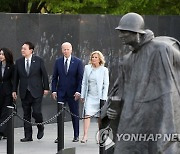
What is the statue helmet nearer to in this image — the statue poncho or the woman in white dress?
the statue poncho

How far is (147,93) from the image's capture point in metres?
7.68

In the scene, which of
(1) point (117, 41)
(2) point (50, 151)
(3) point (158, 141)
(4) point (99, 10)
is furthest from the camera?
(4) point (99, 10)

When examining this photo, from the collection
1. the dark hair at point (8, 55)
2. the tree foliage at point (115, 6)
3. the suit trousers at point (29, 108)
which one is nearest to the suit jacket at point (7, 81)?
the dark hair at point (8, 55)

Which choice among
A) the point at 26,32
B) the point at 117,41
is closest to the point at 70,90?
the point at 26,32

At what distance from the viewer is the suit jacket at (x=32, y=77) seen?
16.1m

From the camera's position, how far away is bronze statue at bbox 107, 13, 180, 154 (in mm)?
7605

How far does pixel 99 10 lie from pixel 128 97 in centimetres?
2028

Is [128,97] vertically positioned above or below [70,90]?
above

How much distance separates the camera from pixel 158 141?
7.46 m

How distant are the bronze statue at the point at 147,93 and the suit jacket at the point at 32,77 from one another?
327 inches

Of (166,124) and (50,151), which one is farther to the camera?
(50,151)

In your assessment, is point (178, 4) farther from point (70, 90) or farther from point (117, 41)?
point (70, 90)

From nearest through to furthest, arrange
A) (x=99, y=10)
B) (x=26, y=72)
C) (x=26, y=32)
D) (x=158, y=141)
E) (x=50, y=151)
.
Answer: (x=158, y=141) → (x=50, y=151) → (x=26, y=72) → (x=26, y=32) → (x=99, y=10)

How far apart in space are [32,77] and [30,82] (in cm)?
11
